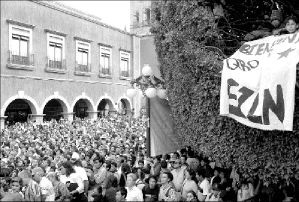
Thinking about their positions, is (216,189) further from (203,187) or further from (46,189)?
(46,189)

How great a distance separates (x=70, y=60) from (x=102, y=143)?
12710mm

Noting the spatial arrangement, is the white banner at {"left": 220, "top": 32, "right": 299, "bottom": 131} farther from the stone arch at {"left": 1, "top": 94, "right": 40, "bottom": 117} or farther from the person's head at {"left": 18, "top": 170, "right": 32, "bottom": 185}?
the stone arch at {"left": 1, "top": 94, "right": 40, "bottom": 117}

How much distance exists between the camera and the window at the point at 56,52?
78.5 feet

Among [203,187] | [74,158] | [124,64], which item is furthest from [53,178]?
[124,64]

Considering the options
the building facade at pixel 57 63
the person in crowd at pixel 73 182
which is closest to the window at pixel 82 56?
the building facade at pixel 57 63

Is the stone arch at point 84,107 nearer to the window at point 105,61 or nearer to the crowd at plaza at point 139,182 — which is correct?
the window at point 105,61

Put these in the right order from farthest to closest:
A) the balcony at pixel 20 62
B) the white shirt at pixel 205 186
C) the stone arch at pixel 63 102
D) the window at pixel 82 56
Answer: the window at pixel 82 56, the stone arch at pixel 63 102, the balcony at pixel 20 62, the white shirt at pixel 205 186

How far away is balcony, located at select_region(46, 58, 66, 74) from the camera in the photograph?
23.7 m

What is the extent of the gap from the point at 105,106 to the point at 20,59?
10.9 m

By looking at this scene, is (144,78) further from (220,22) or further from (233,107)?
(233,107)

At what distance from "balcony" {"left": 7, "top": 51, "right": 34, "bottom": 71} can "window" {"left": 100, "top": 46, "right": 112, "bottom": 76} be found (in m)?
7.18

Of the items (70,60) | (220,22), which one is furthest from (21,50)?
(220,22)

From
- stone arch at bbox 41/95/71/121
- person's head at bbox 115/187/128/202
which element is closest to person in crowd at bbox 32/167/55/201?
person's head at bbox 115/187/128/202

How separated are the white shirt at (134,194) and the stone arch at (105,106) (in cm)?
2337
